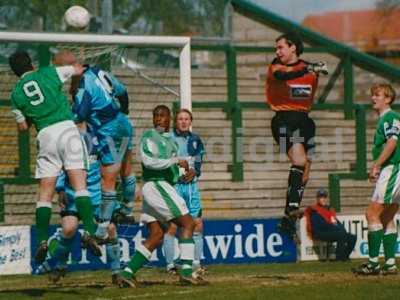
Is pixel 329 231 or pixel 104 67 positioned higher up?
pixel 104 67

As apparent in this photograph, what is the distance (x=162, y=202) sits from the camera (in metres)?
12.9

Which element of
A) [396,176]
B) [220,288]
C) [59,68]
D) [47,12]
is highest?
[47,12]

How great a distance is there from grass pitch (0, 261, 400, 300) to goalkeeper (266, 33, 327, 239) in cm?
86

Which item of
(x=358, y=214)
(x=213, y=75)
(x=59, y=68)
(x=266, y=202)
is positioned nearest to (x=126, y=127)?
(x=59, y=68)

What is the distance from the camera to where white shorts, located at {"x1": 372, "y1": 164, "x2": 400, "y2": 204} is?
47.3ft

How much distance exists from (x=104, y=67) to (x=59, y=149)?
3.83m

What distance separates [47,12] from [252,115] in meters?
5.29

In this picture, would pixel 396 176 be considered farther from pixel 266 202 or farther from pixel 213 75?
pixel 213 75

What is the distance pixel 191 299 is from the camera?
11.6 m

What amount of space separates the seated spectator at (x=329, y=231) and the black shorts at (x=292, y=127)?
5.04 m

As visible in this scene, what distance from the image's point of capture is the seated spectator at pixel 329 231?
19.0m

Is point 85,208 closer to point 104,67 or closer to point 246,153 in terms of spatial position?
point 104,67

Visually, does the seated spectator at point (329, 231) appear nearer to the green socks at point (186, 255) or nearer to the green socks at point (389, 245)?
the green socks at point (389, 245)

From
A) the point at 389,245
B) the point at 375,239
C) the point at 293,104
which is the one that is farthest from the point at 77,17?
the point at 389,245
